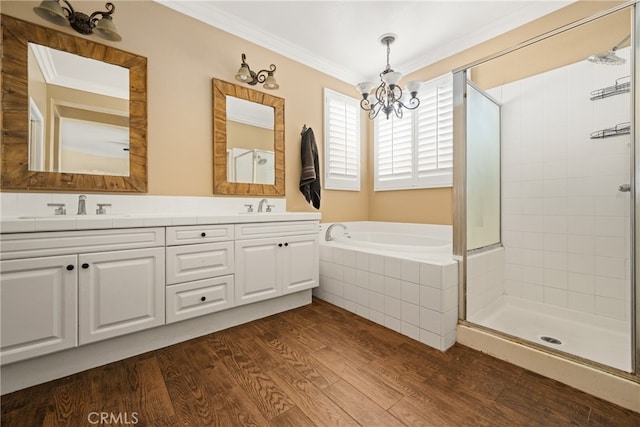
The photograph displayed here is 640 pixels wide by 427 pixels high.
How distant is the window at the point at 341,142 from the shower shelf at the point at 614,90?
6.89ft

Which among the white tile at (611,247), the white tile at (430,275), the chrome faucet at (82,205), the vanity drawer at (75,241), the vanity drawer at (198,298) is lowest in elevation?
the vanity drawer at (198,298)

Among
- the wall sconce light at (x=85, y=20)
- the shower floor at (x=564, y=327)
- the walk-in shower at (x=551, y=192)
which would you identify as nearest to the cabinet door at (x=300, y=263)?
the walk-in shower at (x=551, y=192)

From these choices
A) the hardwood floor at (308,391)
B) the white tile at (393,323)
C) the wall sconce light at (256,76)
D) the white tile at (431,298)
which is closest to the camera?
the hardwood floor at (308,391)

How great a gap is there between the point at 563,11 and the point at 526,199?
147 cm

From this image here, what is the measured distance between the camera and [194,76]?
2178mm

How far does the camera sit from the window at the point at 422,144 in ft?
8.78

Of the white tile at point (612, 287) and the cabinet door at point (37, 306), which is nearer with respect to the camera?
the cabinet door at point (37, 306)

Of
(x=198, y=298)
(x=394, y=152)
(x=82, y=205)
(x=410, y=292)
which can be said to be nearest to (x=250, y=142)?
(x=82, y=205)

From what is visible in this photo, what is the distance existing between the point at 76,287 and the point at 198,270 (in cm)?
59

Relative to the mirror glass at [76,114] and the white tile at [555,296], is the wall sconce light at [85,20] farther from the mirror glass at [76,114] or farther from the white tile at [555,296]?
the white tile at [555,296]

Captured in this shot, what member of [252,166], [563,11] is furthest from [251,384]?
[563,11]

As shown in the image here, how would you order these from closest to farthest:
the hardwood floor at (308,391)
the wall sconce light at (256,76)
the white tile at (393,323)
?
the hardwood floor at (308,391)
the white tile at (393,323)
the wall sconce light at (256,76)

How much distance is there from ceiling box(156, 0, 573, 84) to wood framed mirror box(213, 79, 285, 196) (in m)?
0.44

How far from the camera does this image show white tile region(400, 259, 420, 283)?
5.75 ft
